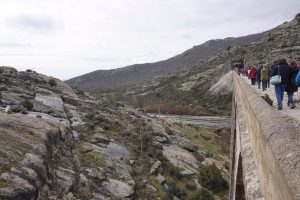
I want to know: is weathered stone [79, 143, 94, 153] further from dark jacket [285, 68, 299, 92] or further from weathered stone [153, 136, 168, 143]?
dark jacket [285, 68, 299, 92]

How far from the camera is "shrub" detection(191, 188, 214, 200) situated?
25.5m

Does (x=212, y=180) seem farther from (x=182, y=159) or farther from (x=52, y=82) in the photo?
(x=52, y=82)

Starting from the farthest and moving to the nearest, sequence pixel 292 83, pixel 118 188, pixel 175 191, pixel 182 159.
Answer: pixel 182 159 < pixel 175 191 < pixel 118 188 < pixel 292 83

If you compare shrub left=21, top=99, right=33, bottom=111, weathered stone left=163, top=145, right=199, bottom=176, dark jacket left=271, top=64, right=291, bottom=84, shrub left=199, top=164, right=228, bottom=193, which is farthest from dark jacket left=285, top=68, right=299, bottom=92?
shrub left=21, top=99, right=33, bottom=111

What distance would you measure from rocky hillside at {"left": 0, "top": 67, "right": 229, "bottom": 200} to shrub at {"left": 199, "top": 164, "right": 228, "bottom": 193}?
0.06 meters

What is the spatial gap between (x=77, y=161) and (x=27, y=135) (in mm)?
4791

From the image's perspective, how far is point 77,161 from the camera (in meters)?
22.3

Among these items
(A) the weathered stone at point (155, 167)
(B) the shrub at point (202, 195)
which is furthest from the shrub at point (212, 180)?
(A) the weathered stone at point (155, 167)

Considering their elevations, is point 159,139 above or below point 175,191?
above

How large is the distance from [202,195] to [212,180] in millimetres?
2338

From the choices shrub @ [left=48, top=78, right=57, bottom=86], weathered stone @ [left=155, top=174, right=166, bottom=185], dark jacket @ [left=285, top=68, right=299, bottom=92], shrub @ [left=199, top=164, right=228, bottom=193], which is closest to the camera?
dark jacket @ [left=285, top=68, right=299, bottom=92]

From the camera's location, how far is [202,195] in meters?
25.9

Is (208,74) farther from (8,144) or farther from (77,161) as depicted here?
(8,144)

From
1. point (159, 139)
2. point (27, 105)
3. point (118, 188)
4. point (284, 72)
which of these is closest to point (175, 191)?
point (118, 188)
